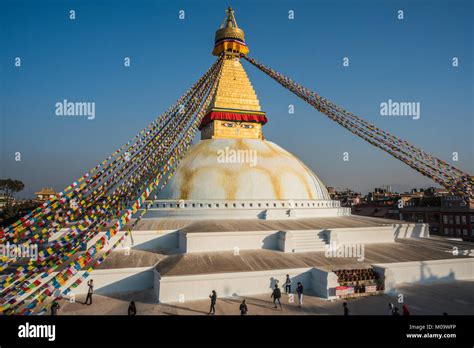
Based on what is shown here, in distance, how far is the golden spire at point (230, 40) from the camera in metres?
18.8

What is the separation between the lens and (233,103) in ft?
57.4

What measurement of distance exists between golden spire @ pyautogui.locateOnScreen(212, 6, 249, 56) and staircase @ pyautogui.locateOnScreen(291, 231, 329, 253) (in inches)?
503

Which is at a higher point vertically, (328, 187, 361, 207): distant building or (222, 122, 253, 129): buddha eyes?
(222, 122, 253, 129): buddha eyes

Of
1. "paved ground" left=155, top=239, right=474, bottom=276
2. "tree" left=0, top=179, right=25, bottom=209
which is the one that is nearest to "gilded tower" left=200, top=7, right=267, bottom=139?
"paved ground" left=155, top=239, right=474, bottom=276

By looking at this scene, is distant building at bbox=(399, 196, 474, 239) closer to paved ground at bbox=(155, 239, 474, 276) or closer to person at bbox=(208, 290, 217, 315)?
paved ground at bbox=(155, 239, 474, 276)

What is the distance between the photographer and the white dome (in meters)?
14.2

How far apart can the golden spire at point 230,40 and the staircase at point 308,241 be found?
12.8m

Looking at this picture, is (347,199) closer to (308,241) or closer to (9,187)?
(308,241)

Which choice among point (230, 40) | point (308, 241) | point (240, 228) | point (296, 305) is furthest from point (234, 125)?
point (296, 305)

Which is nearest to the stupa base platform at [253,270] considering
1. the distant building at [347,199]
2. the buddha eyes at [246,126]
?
the buddha eyes at [246,126]

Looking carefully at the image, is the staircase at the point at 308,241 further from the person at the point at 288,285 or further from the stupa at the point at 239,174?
the stupa at the point at 239,174

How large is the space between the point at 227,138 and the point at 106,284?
10271 mm

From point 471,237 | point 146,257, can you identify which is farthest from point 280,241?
point 471,237

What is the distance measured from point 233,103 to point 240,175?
17.1 ft
